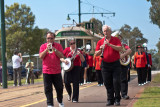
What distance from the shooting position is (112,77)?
384 inches

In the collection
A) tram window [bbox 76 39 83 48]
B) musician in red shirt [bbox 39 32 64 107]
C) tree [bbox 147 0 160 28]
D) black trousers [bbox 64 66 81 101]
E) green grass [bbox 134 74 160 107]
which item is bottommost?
green grass [bbox 134 74 160 107]

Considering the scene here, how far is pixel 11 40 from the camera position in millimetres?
64625

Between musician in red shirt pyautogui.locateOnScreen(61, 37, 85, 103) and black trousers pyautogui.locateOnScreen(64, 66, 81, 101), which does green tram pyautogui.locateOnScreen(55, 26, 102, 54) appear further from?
black trousers pyautogui.locateOnScreen(64, 66, 81, 101)

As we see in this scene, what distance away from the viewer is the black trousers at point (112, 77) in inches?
376

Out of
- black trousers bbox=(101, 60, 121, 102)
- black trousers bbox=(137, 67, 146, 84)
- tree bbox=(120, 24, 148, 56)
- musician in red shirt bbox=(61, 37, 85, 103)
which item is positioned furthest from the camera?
tree bbox=(120, 24, 148, 56)

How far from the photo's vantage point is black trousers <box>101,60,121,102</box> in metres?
9.55

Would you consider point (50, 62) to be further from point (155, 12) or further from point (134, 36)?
point (134, 36)

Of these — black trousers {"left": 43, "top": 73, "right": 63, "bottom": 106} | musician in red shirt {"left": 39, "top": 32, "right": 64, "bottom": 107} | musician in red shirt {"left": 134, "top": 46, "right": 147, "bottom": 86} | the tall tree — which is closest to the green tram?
musician in red shirt {"left": 134, "top": 46, "right": 147, "bottom": 86}

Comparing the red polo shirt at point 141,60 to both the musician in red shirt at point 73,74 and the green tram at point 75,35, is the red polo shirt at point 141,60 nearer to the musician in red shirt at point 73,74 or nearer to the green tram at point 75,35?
the green tram at point 75,35

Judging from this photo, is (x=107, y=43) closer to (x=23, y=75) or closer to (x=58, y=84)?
(x=58, y=84)

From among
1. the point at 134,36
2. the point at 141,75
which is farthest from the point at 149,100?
the point at 134,36

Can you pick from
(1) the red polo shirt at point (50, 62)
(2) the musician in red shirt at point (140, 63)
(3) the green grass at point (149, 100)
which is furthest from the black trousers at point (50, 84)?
(2) the musician in red shirt at point (140, 63)

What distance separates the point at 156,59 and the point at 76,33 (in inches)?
6381

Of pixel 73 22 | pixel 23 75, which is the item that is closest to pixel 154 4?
pixel 23 75
